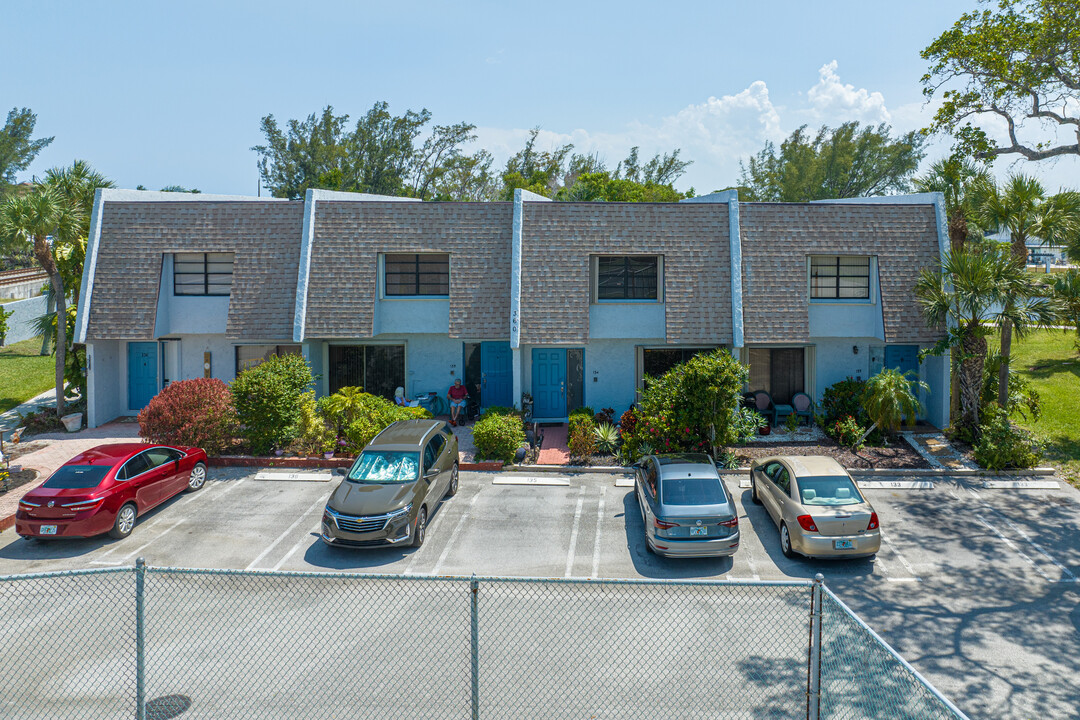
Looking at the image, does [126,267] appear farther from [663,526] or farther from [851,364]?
[851,364]

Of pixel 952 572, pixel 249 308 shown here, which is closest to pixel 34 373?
pixel 249 308

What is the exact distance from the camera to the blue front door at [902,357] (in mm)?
22375

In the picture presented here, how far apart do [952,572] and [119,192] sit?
2422 cm

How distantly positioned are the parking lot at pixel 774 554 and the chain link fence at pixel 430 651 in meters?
1.16

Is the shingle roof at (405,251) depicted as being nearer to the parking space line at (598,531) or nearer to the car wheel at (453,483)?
the car wheel at (453,483)

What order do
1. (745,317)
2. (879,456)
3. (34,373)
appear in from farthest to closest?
(34,373)
(745,317)
(879,456)

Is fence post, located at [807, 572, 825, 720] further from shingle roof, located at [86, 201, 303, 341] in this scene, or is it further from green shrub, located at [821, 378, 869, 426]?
shingle roof, located at [86, 201, 303, 341]

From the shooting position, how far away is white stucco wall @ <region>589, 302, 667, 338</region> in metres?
21.8

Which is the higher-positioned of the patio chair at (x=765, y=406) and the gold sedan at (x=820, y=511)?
the patio chair at (x=765, y=406)

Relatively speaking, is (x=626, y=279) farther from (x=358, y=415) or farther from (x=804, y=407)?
(x=358, y=415)

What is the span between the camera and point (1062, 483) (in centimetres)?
1723

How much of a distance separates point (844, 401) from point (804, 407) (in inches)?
55.9

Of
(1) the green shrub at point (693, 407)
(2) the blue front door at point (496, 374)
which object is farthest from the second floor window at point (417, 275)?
(1) the green shrub at point (693, 407)

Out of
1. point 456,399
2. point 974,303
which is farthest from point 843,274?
point 456,399
